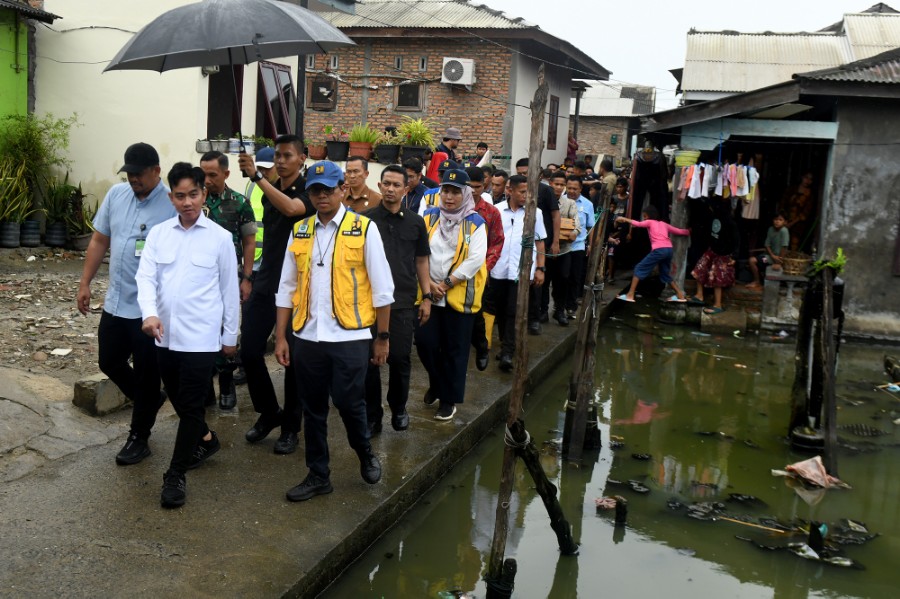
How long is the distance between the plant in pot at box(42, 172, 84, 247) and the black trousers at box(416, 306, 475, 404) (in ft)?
29.1

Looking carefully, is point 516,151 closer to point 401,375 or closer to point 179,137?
point 179,137

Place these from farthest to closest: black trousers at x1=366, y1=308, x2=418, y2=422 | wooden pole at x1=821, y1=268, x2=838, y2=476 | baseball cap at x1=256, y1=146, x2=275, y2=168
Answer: wooden pole at x1=821, y1=268, x2=838, y2=476
baseball cap at x1=256, y1=146, x2=275, y2=168
black trousers at x1=366, y1=308, x2=418, y2=422

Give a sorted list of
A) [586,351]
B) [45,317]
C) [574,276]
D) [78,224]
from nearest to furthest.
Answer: [586,351]
[45,317]
[574,276]
[78,224]

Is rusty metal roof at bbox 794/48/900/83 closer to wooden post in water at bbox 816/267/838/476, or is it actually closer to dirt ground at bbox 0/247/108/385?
wooden post in water at bbox 816/267/838/476

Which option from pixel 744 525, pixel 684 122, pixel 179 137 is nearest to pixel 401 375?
pixel 744 525

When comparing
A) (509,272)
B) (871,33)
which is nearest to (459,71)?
(871,33)

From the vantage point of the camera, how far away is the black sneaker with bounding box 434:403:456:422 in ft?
21.8

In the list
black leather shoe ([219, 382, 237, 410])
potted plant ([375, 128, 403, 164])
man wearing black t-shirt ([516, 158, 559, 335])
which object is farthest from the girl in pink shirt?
black leather shoe ([219, 382, 237, 410])

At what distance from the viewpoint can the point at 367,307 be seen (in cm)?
485

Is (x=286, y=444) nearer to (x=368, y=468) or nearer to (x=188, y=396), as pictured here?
(x=368, y=468)

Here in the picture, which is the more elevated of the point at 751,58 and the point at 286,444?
the point at 751,58

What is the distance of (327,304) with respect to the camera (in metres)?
4.71

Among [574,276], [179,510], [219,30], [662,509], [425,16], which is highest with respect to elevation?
[425,16]

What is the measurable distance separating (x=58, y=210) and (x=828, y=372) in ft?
36.9
